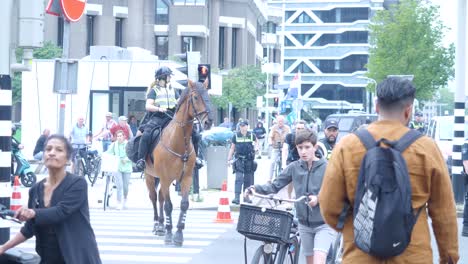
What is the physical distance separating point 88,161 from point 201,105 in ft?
47.4

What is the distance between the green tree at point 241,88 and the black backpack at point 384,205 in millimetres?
57889

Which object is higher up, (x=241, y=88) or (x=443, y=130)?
(x=241, y=88)

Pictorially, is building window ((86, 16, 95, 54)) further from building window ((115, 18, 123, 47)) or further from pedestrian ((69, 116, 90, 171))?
pedestrian ((69, 116, 90, 171))

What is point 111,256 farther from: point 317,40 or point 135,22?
point 317,40

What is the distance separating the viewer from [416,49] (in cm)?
6888

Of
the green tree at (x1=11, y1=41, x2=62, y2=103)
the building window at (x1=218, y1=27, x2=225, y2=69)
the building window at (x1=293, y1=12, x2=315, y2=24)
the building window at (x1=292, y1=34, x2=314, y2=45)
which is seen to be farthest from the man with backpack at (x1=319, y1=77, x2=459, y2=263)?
the building window at (x1=292, y1=34, x2=314, y2=45)

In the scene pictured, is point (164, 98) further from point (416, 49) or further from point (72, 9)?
point (416, 49)

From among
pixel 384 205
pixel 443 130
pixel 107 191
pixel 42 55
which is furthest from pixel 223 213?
pixel 42 55

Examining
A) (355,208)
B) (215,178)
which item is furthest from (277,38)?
(355,208)

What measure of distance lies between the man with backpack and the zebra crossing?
8.01m

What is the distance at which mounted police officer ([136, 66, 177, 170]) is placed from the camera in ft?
51.2

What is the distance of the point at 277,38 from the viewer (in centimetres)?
11156

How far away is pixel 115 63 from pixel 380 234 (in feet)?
105

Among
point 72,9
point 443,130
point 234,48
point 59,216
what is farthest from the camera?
point 234,48
